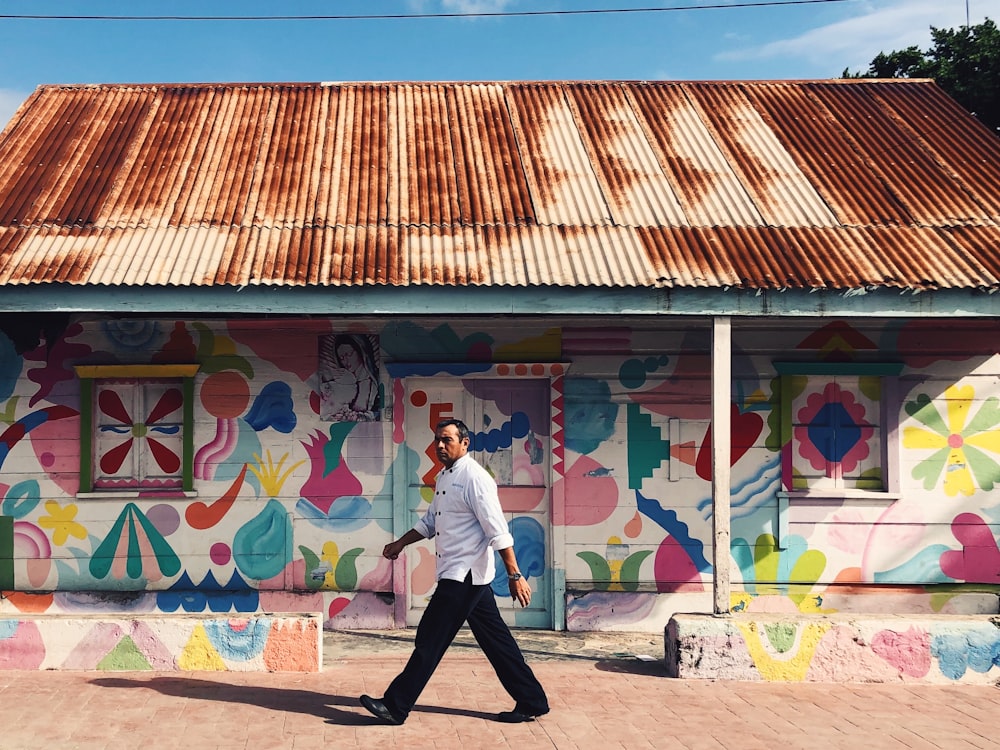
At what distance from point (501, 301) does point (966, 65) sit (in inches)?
530

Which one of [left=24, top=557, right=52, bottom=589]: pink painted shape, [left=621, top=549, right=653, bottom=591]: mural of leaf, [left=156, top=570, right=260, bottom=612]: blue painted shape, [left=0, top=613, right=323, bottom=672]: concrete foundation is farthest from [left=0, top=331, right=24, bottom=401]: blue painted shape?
[left=621, top=549, right=653, bottom=591]: mural of leaf

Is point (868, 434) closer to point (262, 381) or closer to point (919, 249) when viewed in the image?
point (919, 249)

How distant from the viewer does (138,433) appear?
330 inches

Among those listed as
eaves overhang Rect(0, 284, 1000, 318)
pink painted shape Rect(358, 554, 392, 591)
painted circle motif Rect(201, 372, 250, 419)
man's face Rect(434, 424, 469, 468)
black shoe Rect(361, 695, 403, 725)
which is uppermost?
eaves overhang Rect(0, 284, 1000, 318)

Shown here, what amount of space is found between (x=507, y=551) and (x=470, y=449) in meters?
3.34

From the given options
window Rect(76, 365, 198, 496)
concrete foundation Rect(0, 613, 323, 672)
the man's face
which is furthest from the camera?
window Rect(76, 365, 198, 496)

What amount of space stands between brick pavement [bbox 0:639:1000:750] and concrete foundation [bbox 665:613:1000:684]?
114 millimetres

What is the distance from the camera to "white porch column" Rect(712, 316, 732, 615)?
22.5 ft

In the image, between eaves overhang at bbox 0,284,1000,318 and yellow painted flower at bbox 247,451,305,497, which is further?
yellow painted flower at bbox 247,451,305,497

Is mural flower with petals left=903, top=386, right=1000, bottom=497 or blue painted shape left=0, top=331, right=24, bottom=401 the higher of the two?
blue painted shape left=0, top=331, right=24, bottom=401

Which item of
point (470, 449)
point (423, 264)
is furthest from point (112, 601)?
point (423, 264)

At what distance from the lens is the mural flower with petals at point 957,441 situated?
8.50 meters

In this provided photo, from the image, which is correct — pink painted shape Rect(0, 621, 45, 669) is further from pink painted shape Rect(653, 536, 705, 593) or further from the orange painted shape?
pink painted shape Rect(653, 536, 705, 593)

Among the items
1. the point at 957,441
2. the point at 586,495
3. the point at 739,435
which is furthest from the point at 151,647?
the point at 957,441
